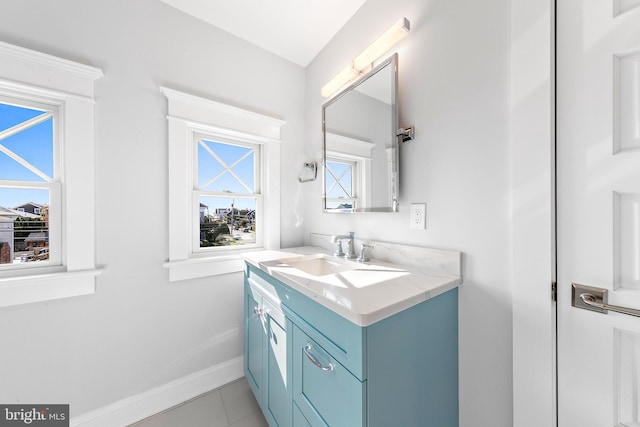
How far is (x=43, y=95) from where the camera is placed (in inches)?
45.7

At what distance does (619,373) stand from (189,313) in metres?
1.96

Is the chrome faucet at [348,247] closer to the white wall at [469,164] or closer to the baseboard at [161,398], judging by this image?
the white wall at [469,164]

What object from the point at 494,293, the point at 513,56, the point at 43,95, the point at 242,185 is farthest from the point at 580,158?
the point at 43,95

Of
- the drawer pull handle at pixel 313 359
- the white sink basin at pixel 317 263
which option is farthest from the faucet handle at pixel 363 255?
the drawer pull handle at pixel 313 359

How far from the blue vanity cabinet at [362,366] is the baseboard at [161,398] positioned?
0.64 m

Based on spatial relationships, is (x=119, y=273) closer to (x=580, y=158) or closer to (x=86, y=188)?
(x=86, y=188)

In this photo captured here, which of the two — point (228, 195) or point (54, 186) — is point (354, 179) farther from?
point (54, 186)

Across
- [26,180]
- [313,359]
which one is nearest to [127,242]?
[26,180]

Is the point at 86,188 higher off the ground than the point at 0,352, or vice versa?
the point at 86,188

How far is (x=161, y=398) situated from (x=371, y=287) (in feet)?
5.12

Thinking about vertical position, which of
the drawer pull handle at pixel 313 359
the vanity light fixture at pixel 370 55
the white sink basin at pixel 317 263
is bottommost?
the drawer pull handle at pixel 313 359

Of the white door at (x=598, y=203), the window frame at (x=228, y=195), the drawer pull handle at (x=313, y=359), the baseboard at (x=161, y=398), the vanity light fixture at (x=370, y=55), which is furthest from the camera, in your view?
the window frame at (x=228, y=195)

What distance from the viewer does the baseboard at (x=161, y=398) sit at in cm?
128

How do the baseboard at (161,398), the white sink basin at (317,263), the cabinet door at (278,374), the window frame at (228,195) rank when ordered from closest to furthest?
1. the cabinet door at (278,374)
2. the baseboard at (161,398)
3. the white sink basin at (317,263)
4. the window frame at (228,195)
